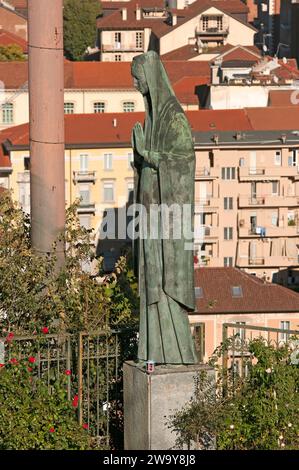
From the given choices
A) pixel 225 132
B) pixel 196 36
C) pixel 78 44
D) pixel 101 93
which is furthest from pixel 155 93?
pixel 78 44

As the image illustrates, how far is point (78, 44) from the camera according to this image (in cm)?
12650

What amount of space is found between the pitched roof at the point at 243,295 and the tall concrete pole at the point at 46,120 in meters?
34.7

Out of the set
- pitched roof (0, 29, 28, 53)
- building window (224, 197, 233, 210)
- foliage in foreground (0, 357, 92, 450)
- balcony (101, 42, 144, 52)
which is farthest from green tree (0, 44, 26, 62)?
foliage in foreground (0, 357, 92, 450)

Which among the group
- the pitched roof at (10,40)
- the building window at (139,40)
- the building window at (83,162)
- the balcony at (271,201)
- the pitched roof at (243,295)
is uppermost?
the building window at (139,40)

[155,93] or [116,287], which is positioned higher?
[155,93]

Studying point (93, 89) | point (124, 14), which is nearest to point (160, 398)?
point (93, 89)

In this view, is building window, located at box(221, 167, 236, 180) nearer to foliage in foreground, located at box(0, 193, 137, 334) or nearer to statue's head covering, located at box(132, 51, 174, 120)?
foliage in foreground, located at box(0, 193, 137, 334)

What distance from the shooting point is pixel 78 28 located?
127m

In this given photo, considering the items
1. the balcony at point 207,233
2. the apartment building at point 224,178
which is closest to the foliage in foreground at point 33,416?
the apartment building at point 224,178

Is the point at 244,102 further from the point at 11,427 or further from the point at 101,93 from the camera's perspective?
the point at 11,427

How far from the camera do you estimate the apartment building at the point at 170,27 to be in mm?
116500

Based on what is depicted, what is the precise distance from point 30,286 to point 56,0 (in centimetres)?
301

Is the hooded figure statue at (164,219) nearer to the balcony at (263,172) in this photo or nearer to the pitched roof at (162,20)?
the balcony at (263,172)

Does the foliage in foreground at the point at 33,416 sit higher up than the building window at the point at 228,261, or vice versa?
the foliage in foreground at the point at 33,416
